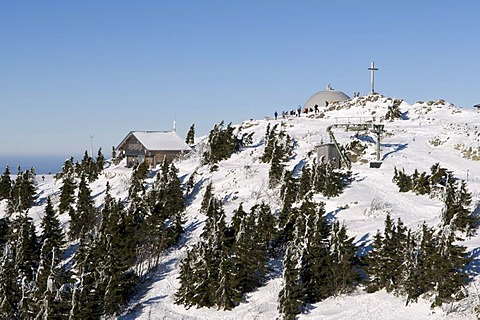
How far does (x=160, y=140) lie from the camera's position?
2628 inches

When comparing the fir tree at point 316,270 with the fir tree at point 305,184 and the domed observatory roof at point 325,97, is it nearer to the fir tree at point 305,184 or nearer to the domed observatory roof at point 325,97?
the fir tree at point 305,184

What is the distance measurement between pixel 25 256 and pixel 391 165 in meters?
33.6

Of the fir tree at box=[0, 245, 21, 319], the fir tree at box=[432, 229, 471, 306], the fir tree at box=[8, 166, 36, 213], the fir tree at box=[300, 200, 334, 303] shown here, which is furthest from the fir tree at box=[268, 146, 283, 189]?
the fir tree at box=[8, 166, 36, 213]

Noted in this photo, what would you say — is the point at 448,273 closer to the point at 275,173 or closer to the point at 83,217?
the point at 275,173

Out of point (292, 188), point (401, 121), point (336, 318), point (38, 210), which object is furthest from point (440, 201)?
point (38, 210)

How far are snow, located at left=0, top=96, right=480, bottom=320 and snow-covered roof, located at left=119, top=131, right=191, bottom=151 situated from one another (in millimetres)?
1098

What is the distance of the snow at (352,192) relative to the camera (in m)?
28.3

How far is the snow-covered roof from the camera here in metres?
64.3

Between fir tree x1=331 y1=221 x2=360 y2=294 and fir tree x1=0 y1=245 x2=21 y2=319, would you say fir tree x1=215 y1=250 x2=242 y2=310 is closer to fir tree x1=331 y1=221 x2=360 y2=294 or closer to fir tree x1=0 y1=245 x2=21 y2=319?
fir tree x1=331 y1=221 x2=360 y2=294

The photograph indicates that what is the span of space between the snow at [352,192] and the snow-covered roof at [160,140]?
1098mm

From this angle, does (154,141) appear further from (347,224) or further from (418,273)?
(418,273)

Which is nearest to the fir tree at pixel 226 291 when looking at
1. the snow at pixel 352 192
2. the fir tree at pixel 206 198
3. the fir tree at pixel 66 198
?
the snow at pixel 352 192

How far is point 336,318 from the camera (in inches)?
1070

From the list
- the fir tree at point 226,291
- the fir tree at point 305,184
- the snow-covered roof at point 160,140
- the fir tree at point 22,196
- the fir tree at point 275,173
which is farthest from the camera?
the snow-covered roof at point 160,140
